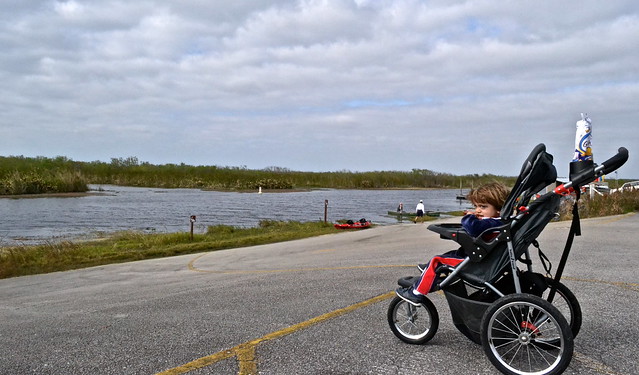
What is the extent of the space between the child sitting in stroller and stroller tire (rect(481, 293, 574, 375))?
55 centimetres

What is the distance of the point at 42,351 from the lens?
15.7ft

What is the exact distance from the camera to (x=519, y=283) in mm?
3748

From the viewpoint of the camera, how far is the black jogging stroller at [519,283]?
11.2 ft

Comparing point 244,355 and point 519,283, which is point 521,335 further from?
point 244,355

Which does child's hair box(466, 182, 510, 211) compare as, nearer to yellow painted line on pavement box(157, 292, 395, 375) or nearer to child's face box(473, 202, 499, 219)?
child's face box(473, 202, 499, 219)

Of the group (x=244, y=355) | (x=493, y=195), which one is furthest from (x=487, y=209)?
(x=244, y=355)

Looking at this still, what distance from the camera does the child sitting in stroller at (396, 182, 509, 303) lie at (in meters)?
3.79

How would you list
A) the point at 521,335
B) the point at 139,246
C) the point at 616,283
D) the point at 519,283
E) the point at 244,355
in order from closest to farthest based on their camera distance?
the point at 521,335 < the point at 519,283 < the point at 244,355 < the point at 616,283 < the point at 139,246

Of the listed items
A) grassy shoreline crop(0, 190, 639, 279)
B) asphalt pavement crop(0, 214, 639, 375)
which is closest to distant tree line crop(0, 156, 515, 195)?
grassy shoreline crop(0, 190, 639, 279)

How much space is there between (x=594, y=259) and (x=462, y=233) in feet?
22.4

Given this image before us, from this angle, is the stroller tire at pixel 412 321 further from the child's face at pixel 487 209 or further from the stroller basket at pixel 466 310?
the child's face at pixel 487 209

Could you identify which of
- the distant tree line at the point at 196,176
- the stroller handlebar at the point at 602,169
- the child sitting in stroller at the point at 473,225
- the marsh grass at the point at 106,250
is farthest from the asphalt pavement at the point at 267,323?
the distant tree line at the point at 196,176

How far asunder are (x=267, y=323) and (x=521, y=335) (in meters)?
2.79

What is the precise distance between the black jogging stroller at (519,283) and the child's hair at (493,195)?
Answer: 328 mm
